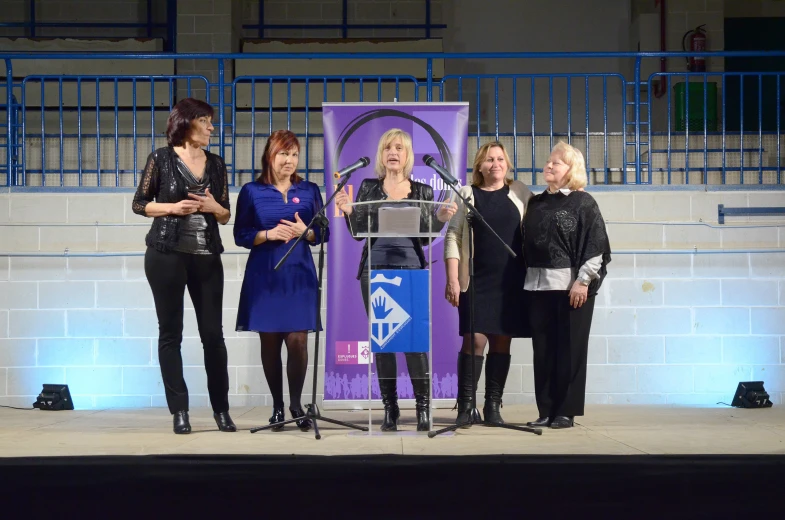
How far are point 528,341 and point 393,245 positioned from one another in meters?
1.92

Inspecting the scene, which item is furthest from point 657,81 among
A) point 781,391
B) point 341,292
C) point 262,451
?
point 262,451

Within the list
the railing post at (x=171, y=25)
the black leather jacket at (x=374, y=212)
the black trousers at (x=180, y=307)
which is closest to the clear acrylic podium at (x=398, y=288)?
the black leather jacket at (x=374, y=212)

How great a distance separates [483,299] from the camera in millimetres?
4465

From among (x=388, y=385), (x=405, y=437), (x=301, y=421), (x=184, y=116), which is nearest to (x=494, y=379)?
(x=388, y=385)

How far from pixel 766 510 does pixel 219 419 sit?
2.51 metres

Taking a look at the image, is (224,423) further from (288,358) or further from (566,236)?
(566,236)

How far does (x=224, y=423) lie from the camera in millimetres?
4383

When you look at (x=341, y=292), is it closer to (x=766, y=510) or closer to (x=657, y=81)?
(x=766, y=510)

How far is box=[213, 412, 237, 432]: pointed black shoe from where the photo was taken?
4363 mm

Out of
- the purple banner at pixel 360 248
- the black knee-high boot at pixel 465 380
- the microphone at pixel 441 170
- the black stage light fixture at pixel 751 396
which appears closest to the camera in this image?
the microphone at pixel 441 170

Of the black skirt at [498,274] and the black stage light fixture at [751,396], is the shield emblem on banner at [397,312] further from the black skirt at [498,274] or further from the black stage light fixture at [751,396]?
the black stage light fixture at [751,396]

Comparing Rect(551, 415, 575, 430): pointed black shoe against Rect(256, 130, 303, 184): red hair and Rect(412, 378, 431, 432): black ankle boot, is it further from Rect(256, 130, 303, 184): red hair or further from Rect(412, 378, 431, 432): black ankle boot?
Rect(256, 130, 303, 184): red hair

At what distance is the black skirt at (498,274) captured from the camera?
175 inches

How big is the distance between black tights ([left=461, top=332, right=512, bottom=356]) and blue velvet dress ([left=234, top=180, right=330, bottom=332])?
2.29 feet
